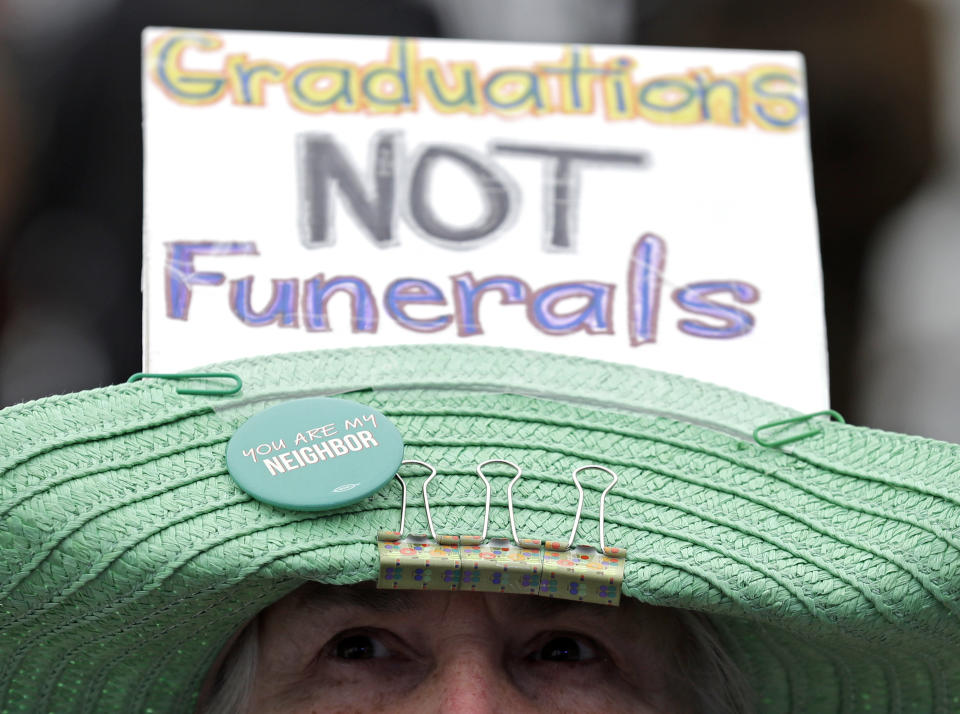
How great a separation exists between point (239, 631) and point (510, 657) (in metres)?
0.25

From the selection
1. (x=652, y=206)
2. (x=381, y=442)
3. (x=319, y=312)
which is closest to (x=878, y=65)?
(x=652, y=206)

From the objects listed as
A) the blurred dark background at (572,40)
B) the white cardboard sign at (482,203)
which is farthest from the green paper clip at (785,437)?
the blurred dark background at (572,40)

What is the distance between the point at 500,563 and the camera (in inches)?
45.2

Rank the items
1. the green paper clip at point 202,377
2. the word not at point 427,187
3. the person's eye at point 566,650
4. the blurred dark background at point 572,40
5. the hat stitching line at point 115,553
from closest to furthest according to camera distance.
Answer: the hat stitching line at point 115,553
the green paper clip at point 202,377
the person's eye at point 566,650
the word not at point 427,187
the blurred dark background at point 572,40

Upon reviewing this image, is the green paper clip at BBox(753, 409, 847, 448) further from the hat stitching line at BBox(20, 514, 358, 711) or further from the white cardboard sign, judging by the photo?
the hat stitching line at BBox(20, 514, 358, 711)

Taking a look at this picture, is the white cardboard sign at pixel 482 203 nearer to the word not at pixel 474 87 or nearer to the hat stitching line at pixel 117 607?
the word not at pixel 474 87

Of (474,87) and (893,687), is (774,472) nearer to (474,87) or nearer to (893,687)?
(893,687)

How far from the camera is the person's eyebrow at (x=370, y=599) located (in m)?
1.28

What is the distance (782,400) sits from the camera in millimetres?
1407

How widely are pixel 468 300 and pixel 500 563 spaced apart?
368mm

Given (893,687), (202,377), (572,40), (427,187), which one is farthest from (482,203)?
(572,40)

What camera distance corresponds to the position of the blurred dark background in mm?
2555

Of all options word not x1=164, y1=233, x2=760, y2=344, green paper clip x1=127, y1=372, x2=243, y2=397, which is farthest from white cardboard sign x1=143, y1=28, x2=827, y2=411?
green paper clip x1=127, y1=372, x2=243, y2=397

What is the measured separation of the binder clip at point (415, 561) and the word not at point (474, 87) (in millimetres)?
551
